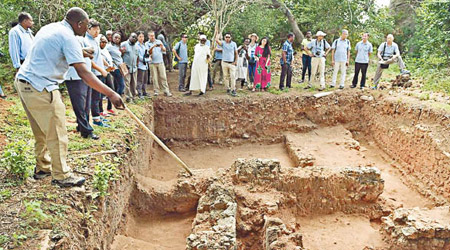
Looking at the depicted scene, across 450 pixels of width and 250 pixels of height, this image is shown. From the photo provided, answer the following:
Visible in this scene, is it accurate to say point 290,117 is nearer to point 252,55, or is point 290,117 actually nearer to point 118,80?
point 252,55

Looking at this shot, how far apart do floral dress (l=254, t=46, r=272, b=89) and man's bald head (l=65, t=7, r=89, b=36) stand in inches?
306

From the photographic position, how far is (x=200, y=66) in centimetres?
1070

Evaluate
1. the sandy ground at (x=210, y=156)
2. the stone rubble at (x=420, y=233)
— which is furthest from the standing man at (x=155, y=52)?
the stone rubble at (x=420, y=233)

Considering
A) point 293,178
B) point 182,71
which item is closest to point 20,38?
point 182,71

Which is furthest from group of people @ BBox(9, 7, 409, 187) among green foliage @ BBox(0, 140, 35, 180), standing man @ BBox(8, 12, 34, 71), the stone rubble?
the stone rubble

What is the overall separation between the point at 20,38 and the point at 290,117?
8.14m

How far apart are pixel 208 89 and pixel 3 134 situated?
23.4ft

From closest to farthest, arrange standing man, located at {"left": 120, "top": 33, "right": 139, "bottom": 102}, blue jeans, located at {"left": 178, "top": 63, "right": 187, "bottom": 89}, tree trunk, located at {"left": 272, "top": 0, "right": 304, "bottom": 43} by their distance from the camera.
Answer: standing man, located at {"left": 120, "top": 33, "right": 139, "bottom": 102} < blue jeans, located at {"left": 178, "top": 63, "right": 187, "bottom": 89} < tree trunk, located at {"left": 272, "top": 0, "right": 304, "bottom": 43}

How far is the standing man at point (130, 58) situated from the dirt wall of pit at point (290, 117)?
1249 mm

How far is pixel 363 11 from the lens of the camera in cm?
1491

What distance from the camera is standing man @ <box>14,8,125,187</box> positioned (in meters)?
3.67

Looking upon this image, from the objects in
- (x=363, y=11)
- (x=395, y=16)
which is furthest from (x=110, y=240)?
(x=395, y=16)

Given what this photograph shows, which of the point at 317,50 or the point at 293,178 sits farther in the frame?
the point at 317,50

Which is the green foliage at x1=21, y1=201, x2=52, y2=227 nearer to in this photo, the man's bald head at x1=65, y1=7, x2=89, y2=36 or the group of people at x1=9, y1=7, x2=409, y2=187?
the group of people at x1=9, y1=7, x2=409, y2=187
